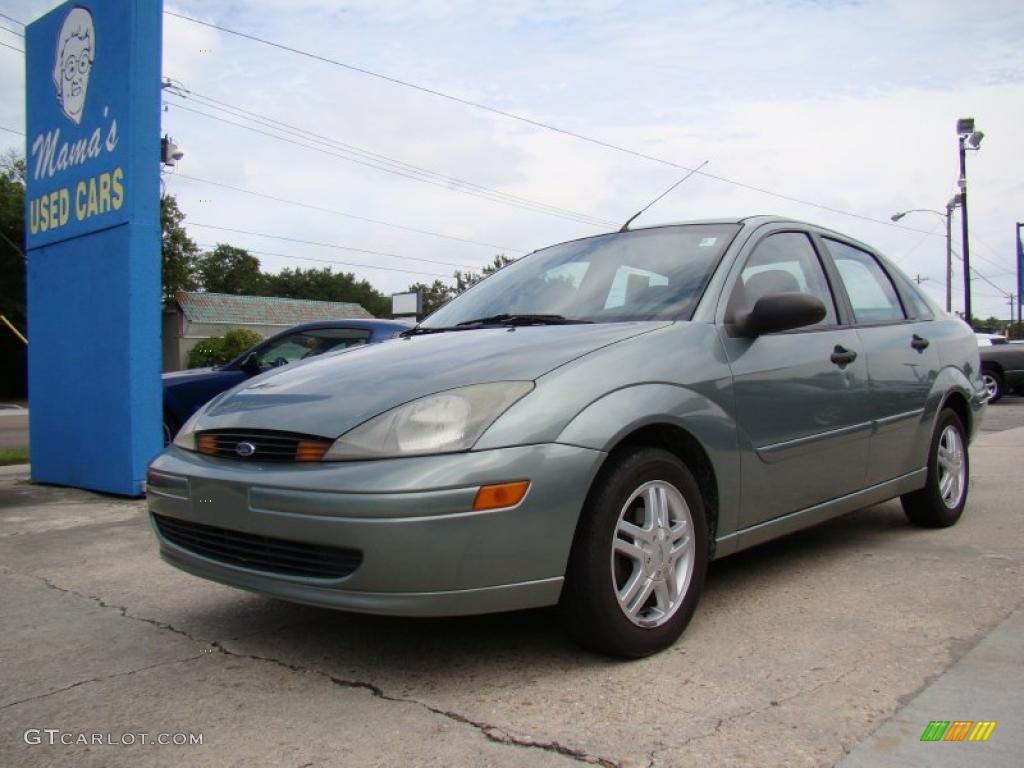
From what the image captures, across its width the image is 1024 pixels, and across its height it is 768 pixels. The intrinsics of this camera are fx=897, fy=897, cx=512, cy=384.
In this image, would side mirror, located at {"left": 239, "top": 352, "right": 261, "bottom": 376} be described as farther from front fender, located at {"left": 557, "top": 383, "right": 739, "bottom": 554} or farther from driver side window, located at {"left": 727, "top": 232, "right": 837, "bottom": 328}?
front fender, located at {"left": 557, "top": 383, "right": 739, "bottom": 554}

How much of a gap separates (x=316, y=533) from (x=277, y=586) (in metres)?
0.27

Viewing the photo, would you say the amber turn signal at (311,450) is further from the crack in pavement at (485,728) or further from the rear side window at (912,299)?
the rear side window at (912,299)

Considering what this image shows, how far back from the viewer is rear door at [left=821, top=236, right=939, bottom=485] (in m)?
4.14

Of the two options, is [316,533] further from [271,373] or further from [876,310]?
[876,310]

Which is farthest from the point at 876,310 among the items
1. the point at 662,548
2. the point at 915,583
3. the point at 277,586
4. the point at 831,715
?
the point at 277,586

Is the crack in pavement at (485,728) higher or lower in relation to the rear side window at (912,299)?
lower

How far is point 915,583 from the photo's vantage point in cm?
373

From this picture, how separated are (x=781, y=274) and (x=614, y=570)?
5.62 feet

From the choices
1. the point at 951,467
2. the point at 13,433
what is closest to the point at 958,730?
the point at 951,467

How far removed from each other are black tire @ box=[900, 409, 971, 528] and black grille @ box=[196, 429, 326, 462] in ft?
11.2

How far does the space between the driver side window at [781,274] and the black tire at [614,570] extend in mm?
842

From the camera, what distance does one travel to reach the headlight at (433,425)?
2.57m

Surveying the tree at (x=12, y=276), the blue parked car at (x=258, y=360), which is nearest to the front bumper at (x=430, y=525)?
the blue parked car at (x=258, y=360)

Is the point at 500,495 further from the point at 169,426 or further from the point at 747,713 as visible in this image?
the point at 169,426
